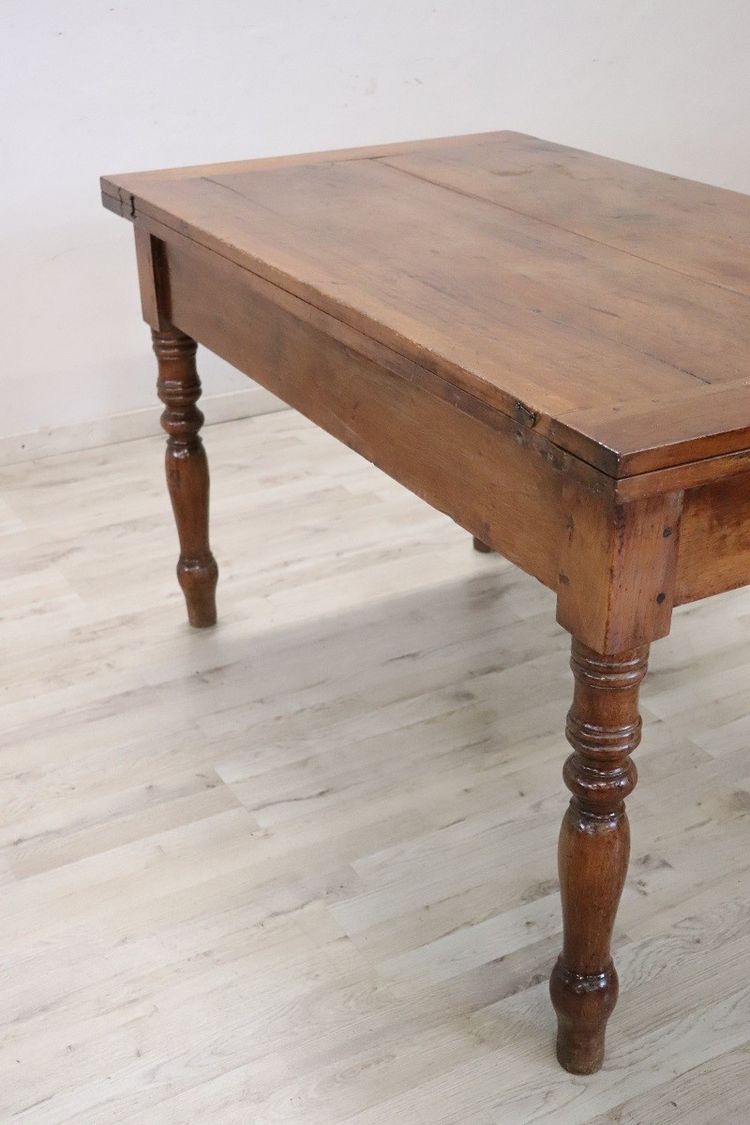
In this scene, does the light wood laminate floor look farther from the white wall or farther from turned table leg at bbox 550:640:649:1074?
the white wall

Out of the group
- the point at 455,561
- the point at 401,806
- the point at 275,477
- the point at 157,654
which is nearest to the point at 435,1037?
the point at 401,806

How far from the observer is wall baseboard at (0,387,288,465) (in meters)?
3.07

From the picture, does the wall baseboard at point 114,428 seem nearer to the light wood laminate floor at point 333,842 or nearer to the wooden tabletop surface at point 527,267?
the light wood laminate floor at point 333,842

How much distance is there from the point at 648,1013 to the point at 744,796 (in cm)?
47

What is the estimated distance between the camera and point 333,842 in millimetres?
1831

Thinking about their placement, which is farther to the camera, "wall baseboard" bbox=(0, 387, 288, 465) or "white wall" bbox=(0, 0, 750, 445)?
"wall baseboard" bbox=(0, 387, 288, 465)

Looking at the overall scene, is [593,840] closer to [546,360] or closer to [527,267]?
[546,360]

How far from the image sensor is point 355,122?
3197 mm

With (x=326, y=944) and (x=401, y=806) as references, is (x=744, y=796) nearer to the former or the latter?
(x=401, y=806)

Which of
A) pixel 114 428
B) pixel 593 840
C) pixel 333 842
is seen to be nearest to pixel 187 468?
pixel 333 842

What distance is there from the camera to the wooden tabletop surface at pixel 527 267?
1.20 meters

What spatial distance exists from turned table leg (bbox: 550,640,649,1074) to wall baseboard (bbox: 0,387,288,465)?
199cm

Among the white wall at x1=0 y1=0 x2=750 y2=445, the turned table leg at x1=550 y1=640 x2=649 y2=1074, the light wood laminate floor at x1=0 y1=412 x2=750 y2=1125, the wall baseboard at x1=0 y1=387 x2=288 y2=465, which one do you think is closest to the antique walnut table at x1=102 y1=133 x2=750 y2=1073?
the turned table leg at x1=550 y1=640 x2=649 y2=1074

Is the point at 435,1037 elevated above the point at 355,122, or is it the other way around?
the point at 355,122
